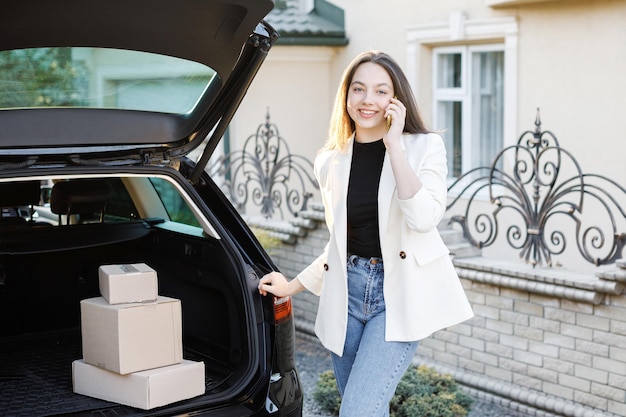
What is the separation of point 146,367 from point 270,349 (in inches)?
19.2

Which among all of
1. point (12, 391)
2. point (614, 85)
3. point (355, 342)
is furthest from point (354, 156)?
point (614, 85)

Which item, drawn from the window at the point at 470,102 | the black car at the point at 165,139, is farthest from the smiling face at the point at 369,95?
the window at the point at 470,102

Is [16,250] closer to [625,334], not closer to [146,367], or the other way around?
[146,367]

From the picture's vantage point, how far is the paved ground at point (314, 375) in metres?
5.48

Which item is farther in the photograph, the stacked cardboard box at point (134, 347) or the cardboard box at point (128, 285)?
the cardboard box at point (128, 285)

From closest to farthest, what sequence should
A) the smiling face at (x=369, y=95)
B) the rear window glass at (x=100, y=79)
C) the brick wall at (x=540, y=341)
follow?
the smiling face at (x=369, y=95) → the rear window glass at (x=100, y=79) → the brick wall at (x=540, y=341)

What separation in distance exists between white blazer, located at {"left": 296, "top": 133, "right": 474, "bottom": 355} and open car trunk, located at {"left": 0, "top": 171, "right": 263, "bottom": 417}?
22.4 inches

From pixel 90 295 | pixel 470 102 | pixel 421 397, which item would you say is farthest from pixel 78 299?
pixel 470 102

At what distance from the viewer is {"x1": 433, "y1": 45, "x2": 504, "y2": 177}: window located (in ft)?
28.8

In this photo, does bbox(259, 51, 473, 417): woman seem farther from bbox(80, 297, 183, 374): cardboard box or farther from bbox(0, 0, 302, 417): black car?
bbox(80, 297, 183, 374): cardboard box

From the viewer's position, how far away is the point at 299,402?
371cm

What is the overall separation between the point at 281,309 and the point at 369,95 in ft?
3.24

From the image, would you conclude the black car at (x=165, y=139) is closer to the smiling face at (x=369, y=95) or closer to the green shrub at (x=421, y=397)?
the smiling face at (x=369, y=95)

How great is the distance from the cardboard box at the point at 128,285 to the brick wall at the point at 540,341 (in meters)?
2.60
